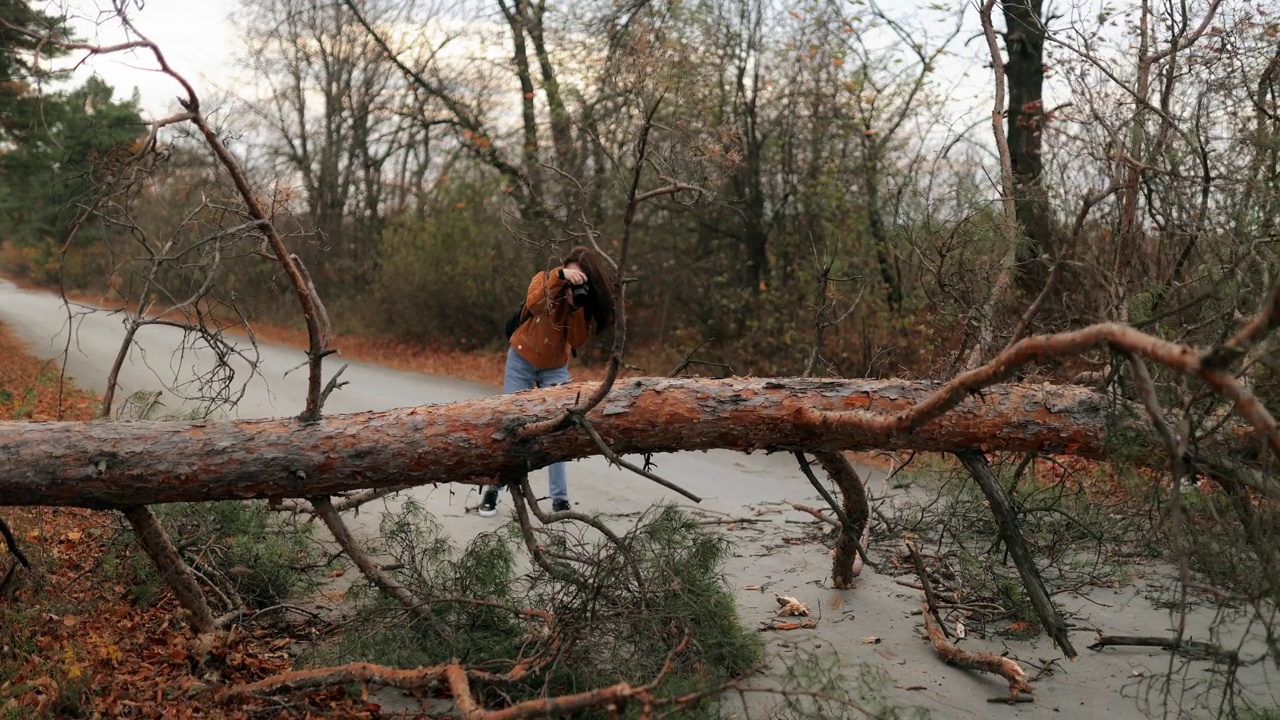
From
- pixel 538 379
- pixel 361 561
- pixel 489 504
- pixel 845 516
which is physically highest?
pixel 538 379

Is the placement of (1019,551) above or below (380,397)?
above

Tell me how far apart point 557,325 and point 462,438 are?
1.88 metres

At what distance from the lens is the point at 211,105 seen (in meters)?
4.31

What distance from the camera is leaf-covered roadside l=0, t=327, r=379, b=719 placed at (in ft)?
13.2

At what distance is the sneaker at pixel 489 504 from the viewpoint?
21.9 ft

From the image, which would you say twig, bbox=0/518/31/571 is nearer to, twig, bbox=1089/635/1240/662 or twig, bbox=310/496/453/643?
twig, bbox=310/496/453/643

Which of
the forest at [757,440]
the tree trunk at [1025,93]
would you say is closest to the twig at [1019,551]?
the forest at [757,440]

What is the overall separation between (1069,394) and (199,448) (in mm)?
3840

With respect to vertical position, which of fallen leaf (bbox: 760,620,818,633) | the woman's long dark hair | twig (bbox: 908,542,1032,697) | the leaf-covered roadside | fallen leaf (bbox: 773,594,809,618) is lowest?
the leaf-covered roadside

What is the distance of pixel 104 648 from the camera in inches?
176

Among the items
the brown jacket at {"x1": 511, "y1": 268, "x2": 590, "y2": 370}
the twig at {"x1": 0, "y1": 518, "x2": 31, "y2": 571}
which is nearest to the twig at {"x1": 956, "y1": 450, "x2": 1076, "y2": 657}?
the brown jacket at {"x1": 511, "y1": 268, "x2": 590, "y2": 370}

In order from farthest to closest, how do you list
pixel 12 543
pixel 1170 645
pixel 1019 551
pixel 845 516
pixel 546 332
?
pixel 546 332, pixel 845 516, pixel 12 543, pixel 1019 551, pixel 1170 645

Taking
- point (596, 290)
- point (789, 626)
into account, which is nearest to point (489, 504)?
point (596, 290)

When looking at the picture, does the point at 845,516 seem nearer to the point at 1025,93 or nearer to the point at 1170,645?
the point at 1170,645
